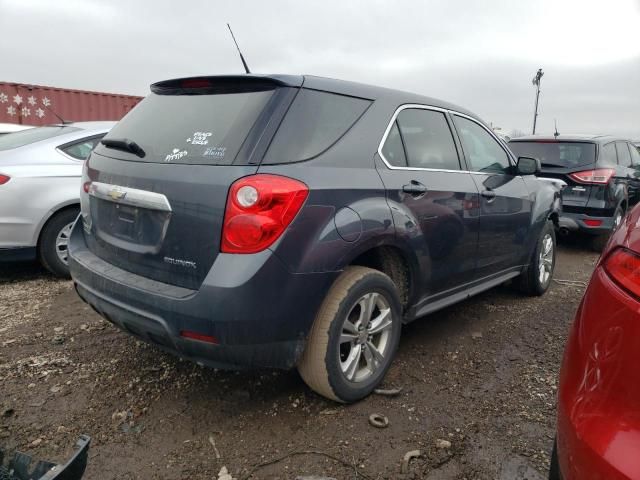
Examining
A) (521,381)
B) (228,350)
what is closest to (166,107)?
(228,350)

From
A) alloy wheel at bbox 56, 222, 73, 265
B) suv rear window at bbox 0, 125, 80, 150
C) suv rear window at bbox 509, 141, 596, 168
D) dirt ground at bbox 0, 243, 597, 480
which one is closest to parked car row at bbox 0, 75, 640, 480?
dirt ground at bbox 0, 243, 597, 480

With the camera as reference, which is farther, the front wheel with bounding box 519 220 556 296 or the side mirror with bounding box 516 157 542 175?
the front wheel with bounding box 519 220 556 296

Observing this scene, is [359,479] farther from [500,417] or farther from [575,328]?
[575,328]

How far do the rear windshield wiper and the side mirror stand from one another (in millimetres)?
2771

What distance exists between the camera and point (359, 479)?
81.1 inches

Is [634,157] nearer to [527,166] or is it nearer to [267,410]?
[527,166]

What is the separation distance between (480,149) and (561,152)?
3.52 m

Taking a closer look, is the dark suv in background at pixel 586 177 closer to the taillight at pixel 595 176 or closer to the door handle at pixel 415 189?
the taillight at pixel 595 176

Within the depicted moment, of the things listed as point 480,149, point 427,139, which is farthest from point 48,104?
point 427,139

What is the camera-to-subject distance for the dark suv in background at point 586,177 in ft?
20.0

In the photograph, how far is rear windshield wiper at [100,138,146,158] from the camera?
2.46 meters

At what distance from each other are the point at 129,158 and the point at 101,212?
0.33 meters

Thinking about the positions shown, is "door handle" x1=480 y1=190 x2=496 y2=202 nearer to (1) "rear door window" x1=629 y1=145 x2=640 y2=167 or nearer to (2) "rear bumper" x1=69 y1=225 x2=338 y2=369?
(2) "rear bumper" x1=69 y1=225 x2=338 y2=369

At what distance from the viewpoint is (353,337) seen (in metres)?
2.49
